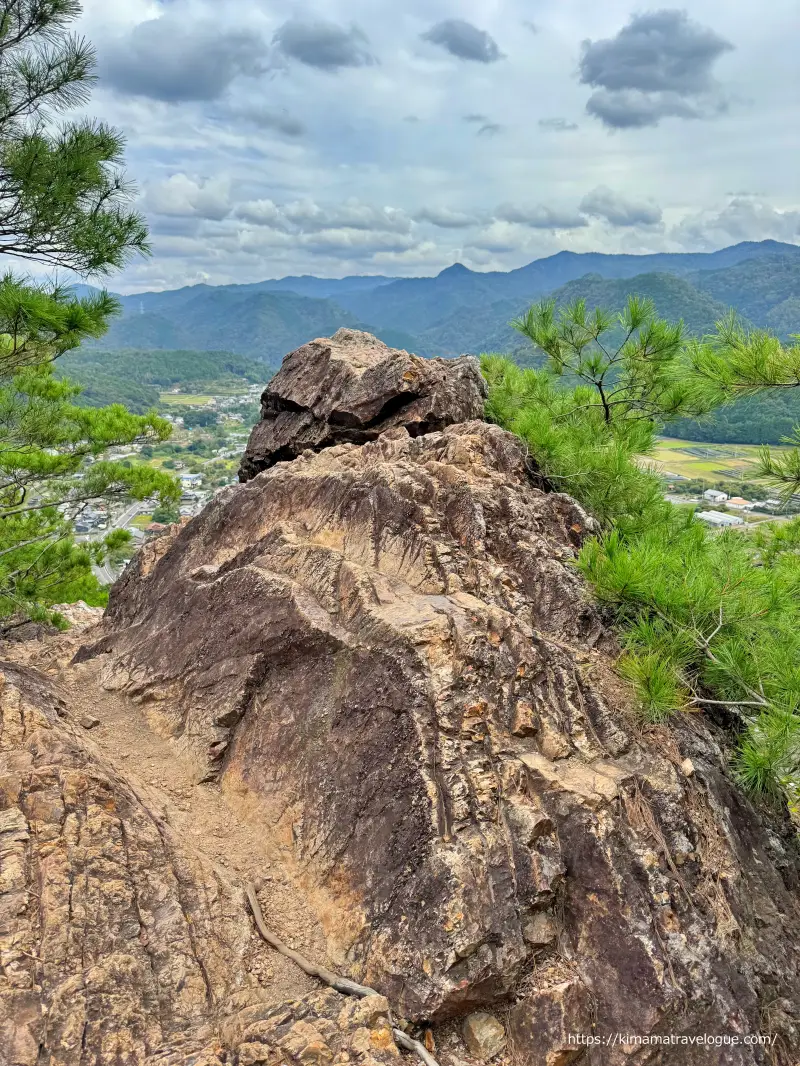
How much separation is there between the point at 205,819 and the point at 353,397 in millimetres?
→ 6952

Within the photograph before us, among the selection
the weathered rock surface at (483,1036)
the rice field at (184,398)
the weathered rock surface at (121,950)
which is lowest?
the rice field at (184,398)

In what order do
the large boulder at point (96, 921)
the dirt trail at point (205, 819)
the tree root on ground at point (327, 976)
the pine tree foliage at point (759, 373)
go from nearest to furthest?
the large boulder at point (96, 921) < the tree root on ground at point (327, 976) < the dirt trail at point (205, 819) < the pine tree foliage at point (759, 373)

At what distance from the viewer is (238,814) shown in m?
6.36

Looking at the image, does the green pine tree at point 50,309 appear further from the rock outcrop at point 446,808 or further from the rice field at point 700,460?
the rice field at point 700,460

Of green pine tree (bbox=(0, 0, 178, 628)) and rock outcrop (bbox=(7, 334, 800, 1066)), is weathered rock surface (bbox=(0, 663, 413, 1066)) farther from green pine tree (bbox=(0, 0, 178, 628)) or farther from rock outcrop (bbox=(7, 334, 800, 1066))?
green pine tree (bbox=(0, 0, 178, 628))

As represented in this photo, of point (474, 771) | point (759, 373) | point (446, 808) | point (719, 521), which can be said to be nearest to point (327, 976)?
point (446, 808)

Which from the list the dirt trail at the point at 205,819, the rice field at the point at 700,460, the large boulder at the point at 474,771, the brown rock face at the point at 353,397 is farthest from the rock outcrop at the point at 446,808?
the rice field at the point at 700,460

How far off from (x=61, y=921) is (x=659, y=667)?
5.65m

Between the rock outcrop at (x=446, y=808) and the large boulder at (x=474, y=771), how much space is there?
22 mm

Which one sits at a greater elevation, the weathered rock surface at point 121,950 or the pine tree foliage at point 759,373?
the pine tree foliage at point 759,373

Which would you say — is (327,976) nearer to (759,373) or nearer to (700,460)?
(759,373)

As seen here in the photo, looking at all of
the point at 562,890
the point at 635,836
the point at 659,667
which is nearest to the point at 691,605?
the point at 659,667

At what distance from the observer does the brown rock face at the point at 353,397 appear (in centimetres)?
1031

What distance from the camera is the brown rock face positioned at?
406 inches
